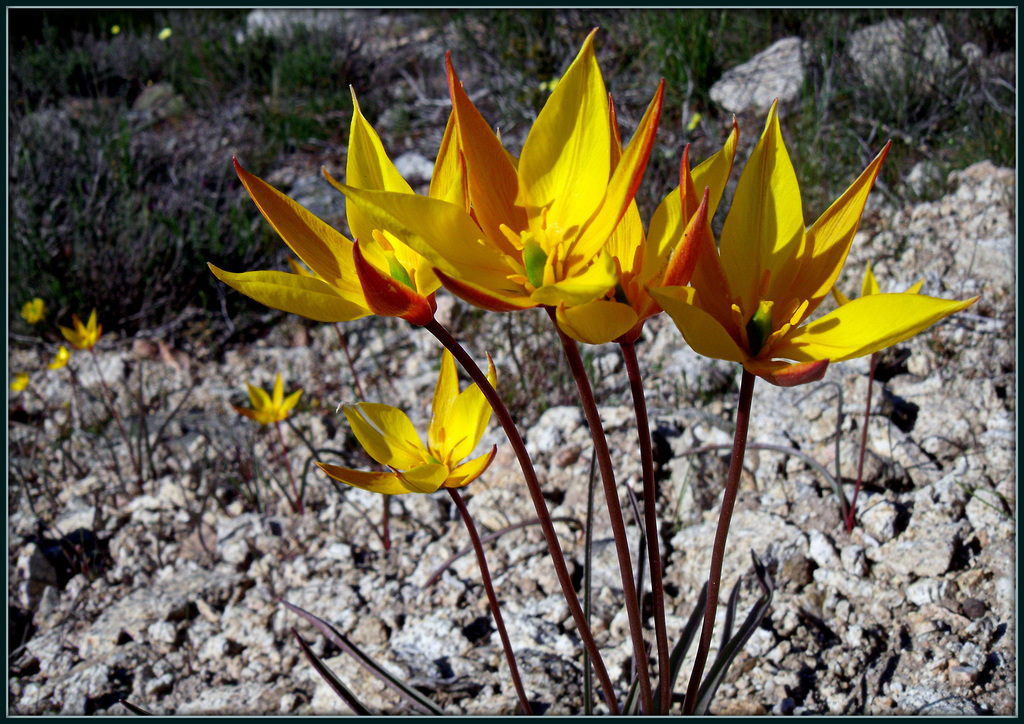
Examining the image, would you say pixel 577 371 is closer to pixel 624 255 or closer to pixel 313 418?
pixel 624 255

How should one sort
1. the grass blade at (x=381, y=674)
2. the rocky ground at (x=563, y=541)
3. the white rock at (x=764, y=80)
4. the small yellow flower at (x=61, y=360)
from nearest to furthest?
the grass blade at (x=381, y=674), the rocky ground at (x=563, y=541), the small yellow flower at (x=61, y=360), the white rock at (x=764, y=80)

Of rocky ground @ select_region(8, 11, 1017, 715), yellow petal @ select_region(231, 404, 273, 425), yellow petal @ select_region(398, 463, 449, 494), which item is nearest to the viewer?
yellow petal @ select_region(398, 463, 449, 494)

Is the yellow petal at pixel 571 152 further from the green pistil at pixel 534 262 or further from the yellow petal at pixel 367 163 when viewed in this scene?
the yellow petal at pixel 367 163

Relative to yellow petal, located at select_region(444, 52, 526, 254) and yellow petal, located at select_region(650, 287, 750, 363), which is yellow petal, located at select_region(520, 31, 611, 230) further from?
yellow petal, located at select_region(650, 287, 750, 363)

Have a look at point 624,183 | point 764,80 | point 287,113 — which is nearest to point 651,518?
point 624,183

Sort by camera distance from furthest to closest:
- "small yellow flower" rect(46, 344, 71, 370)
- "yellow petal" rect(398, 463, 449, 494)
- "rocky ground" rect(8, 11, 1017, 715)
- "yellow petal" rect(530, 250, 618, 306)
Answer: "small yellow flower" rect(46, 344, 71, 370), "rocky ground" rect(8, 11, 1017, 715), "yellow petal" rect(398, 463, 449, 494), "yellow petal" rect(530, 250, 618, 306)

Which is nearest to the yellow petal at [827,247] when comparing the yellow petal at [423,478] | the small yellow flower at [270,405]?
the yellow petal at [423,478]

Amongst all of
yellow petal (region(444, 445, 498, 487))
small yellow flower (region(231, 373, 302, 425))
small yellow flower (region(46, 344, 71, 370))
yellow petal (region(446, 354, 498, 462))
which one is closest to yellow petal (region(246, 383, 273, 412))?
small yellow flower (region(231, 373, 302, 425))

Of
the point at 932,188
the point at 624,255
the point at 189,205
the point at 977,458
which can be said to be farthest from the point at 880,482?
the point at 189,205
